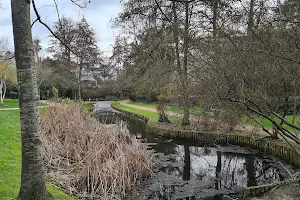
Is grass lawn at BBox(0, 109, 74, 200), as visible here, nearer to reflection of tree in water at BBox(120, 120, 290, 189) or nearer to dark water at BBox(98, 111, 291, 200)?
dark water at BBox(98, 111, 291, 200)

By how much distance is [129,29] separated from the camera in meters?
25.9

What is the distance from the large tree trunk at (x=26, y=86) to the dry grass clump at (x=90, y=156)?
3.16 metres

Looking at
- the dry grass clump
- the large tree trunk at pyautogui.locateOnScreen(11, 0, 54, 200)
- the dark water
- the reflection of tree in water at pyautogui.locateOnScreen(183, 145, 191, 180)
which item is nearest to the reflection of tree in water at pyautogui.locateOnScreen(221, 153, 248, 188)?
the dark water

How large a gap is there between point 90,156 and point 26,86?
4382 millimetres

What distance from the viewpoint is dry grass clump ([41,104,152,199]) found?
7324 millimetres

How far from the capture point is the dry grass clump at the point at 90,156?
7324mm

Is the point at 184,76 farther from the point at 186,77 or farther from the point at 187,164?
the point at 187,164

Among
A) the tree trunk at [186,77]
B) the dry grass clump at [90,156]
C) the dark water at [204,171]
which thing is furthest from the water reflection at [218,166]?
the tree trunk at [186,77]

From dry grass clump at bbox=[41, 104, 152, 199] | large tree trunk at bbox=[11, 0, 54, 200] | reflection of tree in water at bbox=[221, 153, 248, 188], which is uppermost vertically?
large tree trunk at bbox=[11, 0, 54, 200]

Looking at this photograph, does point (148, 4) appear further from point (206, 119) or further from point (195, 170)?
point (195, 170)

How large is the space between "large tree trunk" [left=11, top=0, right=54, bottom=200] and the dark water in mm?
4123

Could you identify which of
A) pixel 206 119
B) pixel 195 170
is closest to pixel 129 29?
pixel 206 119

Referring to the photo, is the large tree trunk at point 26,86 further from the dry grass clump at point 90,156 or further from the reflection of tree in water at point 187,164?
the reflection of tree in water at point 187,164

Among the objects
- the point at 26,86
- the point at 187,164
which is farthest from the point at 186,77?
the point at 26,86
